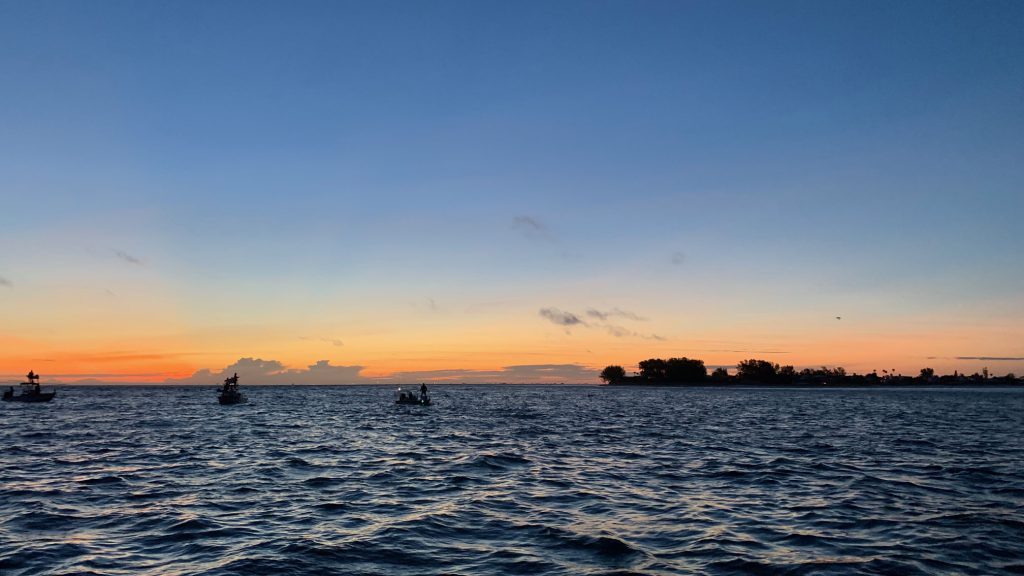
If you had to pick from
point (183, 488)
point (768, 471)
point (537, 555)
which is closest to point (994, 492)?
point (768, 471)

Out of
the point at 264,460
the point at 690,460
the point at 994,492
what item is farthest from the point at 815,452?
the point at 264,460

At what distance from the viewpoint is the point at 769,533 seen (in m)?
18.2

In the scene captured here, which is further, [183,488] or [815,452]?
[815,452]

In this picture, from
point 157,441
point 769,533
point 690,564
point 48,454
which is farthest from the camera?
point 157,441

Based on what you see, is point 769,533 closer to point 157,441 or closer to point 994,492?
point 994,492

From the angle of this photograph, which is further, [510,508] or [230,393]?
[230,393]

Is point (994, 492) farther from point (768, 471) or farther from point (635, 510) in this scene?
point (635, 510)

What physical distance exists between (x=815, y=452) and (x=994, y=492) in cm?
1392

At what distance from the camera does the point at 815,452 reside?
38375 mm

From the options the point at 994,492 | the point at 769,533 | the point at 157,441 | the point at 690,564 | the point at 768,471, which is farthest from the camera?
the point at 157,441

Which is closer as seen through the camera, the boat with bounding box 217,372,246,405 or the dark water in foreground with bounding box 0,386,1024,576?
the dark water in foreground with bounding box 0,386,1024,576

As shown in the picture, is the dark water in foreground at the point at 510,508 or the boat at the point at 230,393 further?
the boat at the point at 230,393

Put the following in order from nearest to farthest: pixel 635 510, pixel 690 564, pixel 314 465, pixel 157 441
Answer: pixel 690 564 → pixel 635 510 → pixel 314 465 → pixel 157 441

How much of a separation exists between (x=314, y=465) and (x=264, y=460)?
11.5 feet
